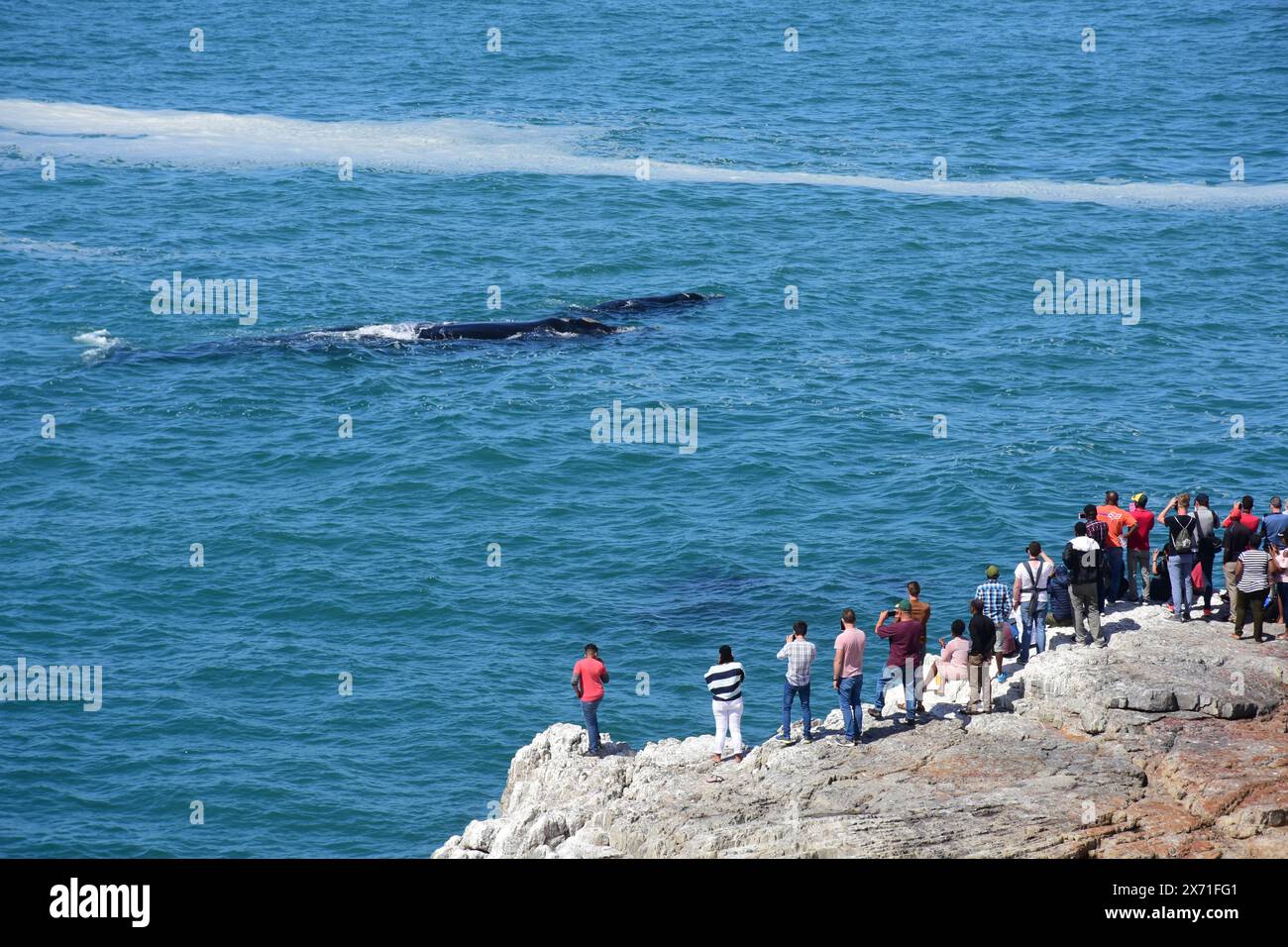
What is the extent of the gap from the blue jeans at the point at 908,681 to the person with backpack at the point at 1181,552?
5881 millimetres

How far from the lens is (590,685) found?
26.9 meters

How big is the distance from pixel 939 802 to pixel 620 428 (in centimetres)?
2549

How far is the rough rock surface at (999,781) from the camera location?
73.8ft

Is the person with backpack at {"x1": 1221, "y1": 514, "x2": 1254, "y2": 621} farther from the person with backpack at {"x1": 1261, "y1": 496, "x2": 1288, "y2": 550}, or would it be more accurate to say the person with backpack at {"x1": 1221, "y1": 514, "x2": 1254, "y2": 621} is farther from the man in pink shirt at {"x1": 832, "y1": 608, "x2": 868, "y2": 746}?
the man in pink shirt at {"x1": 832, "y1": 608, "x2": 868, "y2": 746}

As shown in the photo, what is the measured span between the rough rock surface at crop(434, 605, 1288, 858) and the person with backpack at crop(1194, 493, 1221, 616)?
60.1 inches

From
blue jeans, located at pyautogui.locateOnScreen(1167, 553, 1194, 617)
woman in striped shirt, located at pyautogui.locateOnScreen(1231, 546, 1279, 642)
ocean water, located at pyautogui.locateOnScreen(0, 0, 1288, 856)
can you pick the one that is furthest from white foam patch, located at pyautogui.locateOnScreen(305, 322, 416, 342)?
woman in striped shirt, located at pyautogui.locateOnScreen(1231, 546, 1279, 642)

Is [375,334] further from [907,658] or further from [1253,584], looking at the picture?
[1253,584]

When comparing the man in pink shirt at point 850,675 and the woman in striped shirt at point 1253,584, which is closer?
the man in pink shirt at point 850,675

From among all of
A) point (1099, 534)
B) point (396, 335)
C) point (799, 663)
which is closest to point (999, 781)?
point (799, 663)

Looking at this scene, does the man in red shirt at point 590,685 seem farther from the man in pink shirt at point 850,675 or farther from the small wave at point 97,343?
the small wave at point 97,343

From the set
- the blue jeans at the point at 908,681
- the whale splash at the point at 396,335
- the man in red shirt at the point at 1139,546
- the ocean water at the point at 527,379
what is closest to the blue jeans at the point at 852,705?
the blue jeans at the point at 908,681

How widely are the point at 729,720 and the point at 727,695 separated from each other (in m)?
0.42

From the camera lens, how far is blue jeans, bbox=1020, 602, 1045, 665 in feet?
93.3
